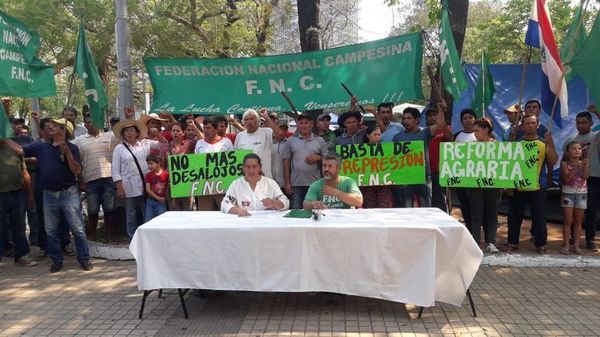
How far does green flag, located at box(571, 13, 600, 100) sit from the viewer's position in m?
5.92

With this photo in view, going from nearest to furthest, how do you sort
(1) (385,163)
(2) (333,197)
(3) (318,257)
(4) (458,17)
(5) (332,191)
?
(3) (318,257) < (5) (332,191) < (2) (333,197) < (1) (385,163) < (4) (458,17)

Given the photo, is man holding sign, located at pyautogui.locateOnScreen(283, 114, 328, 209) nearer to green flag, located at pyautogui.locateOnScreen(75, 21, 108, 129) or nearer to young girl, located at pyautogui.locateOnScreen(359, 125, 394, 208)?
young girl, located at pyautogui.locateOnScreen(359, 125, 394, 208)

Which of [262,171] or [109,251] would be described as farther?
[109,251]

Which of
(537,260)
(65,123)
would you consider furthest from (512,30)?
(65,123)

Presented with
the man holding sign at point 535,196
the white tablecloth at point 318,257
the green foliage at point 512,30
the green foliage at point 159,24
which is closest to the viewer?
the white tablecloth at point 318,257

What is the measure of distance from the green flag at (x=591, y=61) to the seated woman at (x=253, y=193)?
369 cm

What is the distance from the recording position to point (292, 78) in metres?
8.01

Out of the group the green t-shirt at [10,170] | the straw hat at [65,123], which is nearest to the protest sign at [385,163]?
the straw hat at [65,123]

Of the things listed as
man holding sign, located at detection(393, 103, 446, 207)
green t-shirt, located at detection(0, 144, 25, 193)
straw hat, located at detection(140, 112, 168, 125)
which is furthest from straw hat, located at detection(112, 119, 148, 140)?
man holding sign, located at detection(393, 103, 446, 207)

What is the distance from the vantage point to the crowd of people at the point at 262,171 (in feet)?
21.5

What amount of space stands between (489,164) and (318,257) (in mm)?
2931

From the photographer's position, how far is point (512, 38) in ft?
79.7

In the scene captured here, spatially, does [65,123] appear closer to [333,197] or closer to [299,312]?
[333,197]

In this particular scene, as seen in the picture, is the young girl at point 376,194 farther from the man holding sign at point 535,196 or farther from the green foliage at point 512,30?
the green foliage at point 512,30
